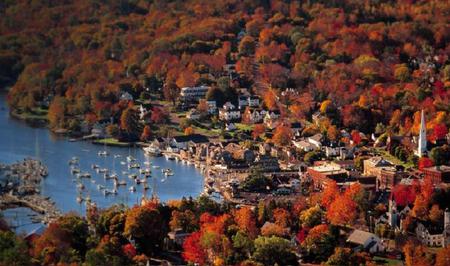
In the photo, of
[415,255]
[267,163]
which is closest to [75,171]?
[267,163]

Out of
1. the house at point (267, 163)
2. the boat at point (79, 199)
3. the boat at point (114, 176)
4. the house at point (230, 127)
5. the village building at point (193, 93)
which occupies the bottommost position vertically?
A: the boat at point (79, 199)

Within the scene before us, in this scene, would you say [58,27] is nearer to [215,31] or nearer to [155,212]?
[215,31]

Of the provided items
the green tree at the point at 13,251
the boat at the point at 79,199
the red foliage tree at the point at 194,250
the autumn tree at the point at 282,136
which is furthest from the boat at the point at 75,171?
the green tree at the point at 13,251

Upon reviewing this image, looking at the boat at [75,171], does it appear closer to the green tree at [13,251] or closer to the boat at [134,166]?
the boat at [134,166]

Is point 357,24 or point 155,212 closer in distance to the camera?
point 155,212

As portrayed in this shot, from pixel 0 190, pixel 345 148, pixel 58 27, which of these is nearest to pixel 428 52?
pixel 345 148
